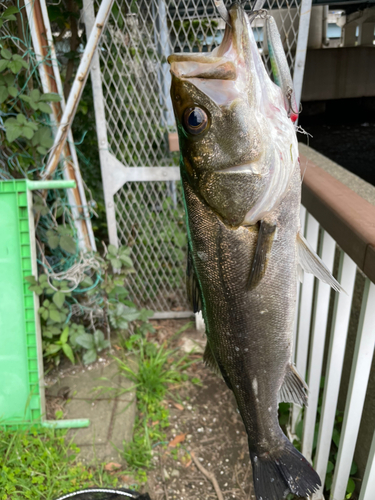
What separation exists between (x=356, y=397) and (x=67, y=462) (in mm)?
1726

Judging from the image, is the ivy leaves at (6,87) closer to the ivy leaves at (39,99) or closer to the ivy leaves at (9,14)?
the ivy leaves at (39,99)

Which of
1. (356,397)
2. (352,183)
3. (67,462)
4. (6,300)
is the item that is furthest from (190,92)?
(67,462)

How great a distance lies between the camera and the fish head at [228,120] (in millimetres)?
932

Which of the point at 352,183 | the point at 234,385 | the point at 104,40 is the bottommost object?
the point at 234,385

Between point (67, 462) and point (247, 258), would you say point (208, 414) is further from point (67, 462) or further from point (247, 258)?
point (247, 258)

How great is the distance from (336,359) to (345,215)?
2.45ft

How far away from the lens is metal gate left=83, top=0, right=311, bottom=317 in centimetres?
278

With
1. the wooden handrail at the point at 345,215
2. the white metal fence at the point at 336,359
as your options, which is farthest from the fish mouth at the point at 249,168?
the white metal fence at the point at 336,359

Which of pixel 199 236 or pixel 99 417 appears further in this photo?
pixel 99 417

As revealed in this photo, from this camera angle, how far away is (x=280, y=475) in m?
1.36

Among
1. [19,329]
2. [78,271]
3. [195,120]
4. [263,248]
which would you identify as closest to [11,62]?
[78,271]

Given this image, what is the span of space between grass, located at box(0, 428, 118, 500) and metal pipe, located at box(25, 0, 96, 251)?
1319 millimetres

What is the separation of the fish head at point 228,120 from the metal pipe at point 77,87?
1.67m

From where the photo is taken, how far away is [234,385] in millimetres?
1362
